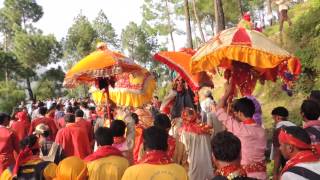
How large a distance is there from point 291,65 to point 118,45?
5738cm

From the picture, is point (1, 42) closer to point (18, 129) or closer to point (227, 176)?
point (18, 129)

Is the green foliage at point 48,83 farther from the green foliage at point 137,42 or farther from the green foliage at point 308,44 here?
the green foliage at point 308,44

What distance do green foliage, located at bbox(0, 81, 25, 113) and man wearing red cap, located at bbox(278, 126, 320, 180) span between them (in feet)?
115

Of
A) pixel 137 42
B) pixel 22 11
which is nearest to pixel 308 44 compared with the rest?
pixel 22 11

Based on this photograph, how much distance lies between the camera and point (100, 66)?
24.2 feet

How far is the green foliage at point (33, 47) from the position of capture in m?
44.6

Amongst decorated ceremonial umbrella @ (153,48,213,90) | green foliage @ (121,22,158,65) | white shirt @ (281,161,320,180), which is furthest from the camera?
green foliage @ (121,22,158,65)

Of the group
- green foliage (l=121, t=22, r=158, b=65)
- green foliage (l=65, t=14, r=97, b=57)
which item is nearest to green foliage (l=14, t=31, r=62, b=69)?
green foliage (l=65, t=14, r=97, b=57)

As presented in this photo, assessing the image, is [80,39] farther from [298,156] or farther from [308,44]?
[298,156]

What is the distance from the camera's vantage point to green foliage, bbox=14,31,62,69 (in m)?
44.6

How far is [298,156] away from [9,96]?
120ft

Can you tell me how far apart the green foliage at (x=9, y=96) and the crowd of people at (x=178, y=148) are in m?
29.9

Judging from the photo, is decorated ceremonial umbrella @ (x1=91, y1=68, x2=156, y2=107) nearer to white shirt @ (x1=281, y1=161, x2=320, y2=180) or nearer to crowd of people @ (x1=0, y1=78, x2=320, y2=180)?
crowd of people @ (x1=0, y1=78, x2=320, y2=180)

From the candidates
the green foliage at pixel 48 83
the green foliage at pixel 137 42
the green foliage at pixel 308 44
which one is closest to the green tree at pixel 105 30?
the green foliage at pixel 137 42
